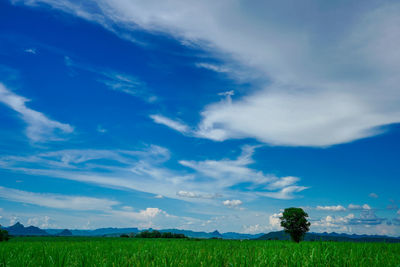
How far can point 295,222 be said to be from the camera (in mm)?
90312

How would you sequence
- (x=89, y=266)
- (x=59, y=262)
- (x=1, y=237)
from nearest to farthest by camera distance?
(x=59, y=262)
(x=89, y=266)
(x=1, y=237)

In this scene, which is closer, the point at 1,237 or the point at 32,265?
the point at 32,265

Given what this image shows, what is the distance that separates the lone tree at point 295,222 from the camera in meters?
88.5

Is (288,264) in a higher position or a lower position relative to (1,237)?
higher

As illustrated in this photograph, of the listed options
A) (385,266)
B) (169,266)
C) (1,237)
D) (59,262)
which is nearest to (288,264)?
(385,266)

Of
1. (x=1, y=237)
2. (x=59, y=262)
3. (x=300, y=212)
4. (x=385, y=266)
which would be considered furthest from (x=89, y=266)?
(x=300, y=212)

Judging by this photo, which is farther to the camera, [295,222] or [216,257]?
[295,222]

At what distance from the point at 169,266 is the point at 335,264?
2673 millimetres

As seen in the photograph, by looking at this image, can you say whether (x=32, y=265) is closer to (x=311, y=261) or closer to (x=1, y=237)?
(x=311, y=261)

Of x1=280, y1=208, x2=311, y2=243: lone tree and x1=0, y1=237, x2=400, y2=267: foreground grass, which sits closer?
x1=0, y1=237, x2=400, y2=267: foreground grass

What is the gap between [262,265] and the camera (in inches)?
159

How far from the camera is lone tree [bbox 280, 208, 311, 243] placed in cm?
8851

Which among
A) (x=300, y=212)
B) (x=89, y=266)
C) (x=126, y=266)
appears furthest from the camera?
(x=300, y=212)

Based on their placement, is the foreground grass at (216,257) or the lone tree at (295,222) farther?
the lone tree at (295,222)
